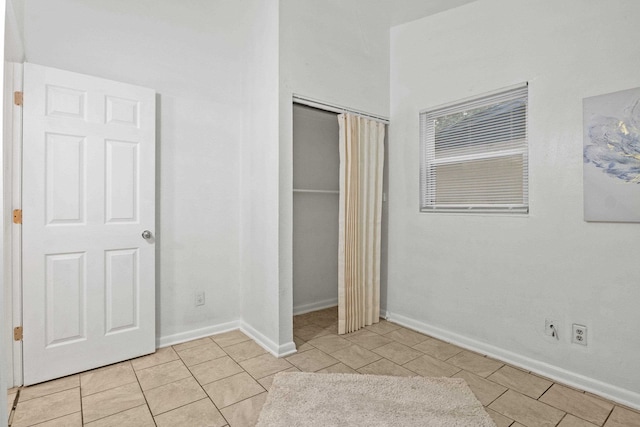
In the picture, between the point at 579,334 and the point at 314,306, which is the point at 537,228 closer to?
the point at 579,334

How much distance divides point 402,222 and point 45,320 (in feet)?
9.49

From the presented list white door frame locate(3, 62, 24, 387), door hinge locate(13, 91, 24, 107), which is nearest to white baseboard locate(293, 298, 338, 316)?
white door frame locate(3, 62, 24, 387)

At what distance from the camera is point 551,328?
2.28 metres

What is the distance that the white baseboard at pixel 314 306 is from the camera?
3664mm

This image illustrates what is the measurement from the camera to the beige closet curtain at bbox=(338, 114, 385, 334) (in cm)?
296

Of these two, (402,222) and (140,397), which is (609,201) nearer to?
(402,222)

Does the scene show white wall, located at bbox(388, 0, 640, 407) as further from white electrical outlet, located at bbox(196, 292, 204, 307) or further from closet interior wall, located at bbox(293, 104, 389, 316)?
white electrical outlet, located at bbox(196, 292, 204, 307)

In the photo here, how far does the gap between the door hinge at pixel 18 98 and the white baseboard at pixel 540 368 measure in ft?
11.3

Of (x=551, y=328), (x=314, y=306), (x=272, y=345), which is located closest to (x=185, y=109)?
(x=272, y=345)

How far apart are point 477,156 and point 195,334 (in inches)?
112

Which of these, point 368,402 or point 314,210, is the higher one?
point 314,210

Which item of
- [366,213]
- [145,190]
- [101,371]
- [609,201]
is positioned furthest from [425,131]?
[101,371]

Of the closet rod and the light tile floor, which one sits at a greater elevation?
the closet rod

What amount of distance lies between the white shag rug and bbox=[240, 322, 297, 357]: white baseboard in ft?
0.96
